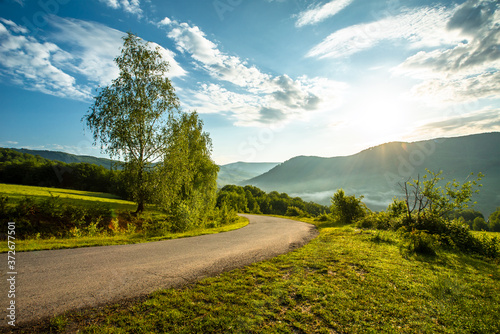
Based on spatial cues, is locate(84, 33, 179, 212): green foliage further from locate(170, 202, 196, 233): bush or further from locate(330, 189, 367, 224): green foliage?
locate(330, 189, 367, 224): green foliage

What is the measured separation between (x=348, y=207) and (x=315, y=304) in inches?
886

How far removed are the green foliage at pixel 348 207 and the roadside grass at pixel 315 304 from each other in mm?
17357

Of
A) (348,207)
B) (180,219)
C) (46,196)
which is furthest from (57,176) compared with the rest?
(348,207)

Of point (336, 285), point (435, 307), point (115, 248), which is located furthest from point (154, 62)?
point (435, 307)

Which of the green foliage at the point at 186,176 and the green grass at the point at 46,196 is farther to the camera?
the green foliage at the point at 186,176

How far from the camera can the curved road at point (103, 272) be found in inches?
175

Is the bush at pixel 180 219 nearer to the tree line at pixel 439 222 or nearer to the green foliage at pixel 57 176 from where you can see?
the tree line at pixel 439 222

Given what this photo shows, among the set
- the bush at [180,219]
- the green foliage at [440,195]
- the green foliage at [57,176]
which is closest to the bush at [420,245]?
the green foliage at [440,195]

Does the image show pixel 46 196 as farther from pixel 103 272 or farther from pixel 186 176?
pixel 103 272

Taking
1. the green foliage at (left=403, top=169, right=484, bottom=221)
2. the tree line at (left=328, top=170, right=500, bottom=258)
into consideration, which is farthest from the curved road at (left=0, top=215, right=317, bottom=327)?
the green foliage at (left=403, top=169, right=484, bottom=221)

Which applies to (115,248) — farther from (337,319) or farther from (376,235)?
(376,235)

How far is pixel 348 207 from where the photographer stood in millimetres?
24703

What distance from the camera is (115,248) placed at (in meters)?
9.09

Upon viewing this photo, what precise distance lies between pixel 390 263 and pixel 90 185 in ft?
248
